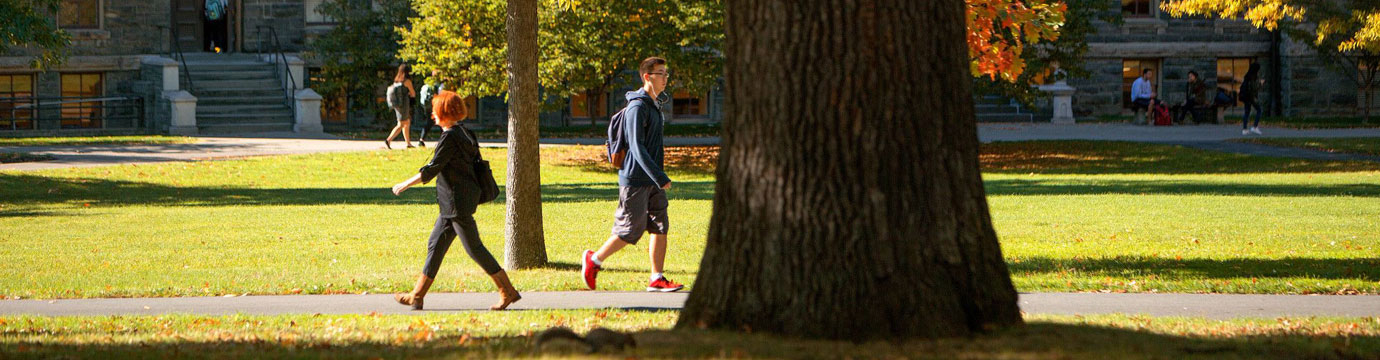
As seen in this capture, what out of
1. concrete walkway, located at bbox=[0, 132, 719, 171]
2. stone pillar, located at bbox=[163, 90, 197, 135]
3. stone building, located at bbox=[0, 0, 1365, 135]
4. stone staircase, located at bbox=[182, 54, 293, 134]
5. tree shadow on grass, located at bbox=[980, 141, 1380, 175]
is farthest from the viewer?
stone building, located at bbox=[0, 0, 1365, 135]

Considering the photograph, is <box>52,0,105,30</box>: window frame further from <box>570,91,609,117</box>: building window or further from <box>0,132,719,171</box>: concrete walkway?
<box>570,91,609,117</box>: building window

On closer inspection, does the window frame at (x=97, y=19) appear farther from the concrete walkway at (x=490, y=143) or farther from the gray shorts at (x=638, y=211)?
the gray shorts at (x=638, y=211)

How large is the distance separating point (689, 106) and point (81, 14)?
14.6 m

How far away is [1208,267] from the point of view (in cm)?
1027

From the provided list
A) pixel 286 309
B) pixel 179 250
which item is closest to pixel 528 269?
pixel 286 309

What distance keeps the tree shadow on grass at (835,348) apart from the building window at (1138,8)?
3139cm

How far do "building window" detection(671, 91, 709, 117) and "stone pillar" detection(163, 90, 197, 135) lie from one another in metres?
11.3

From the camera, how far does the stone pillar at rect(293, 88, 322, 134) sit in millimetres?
30297

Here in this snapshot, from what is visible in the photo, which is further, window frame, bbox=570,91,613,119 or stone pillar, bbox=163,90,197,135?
window frame, bbox=570,91,613,119

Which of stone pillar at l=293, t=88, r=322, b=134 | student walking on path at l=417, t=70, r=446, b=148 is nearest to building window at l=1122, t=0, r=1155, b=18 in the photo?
student walking on path at l=417, t=70, r=446, b=148

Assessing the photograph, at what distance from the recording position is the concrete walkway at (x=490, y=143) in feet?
77.2

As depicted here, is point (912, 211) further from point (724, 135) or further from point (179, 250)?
point (179, 250)

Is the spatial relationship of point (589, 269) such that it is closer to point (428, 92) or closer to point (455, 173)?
point (455, 173)

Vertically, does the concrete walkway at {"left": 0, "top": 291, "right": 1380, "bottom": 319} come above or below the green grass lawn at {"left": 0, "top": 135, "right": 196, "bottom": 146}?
below
